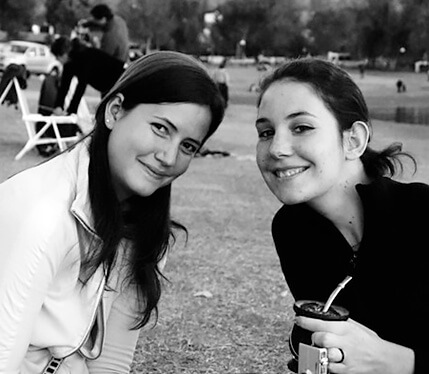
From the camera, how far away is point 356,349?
1796 mm

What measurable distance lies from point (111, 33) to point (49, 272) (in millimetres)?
7390

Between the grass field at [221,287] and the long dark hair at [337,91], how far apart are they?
4.68 ft

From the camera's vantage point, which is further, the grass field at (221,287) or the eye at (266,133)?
the grass field at (221,287)

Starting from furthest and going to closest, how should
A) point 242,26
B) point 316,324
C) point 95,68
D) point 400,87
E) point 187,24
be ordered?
1. point 242,26
2. point 187,24
3. point 400,87
4. point 95,68
5. point 316,324

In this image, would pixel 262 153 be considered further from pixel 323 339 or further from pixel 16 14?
pixel 16 14

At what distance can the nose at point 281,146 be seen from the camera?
195cm

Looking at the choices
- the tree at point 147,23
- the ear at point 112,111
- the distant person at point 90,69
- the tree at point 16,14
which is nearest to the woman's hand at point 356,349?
the ear at point 112,111

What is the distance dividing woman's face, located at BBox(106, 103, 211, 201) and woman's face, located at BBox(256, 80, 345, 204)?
29 cm

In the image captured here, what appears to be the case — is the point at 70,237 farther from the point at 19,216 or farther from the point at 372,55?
the point at 372,55

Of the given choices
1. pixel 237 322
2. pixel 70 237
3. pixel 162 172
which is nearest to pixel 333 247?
pixel 162 172

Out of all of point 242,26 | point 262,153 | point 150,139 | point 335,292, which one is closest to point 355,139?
point 262,153

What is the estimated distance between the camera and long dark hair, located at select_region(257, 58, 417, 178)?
2002 millimetres

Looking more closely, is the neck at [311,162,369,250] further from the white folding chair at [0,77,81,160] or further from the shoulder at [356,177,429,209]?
the white folding chair at [0,77,81,160]

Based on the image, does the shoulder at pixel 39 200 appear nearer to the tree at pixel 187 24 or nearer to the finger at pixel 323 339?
the finger at pixel 323 339
